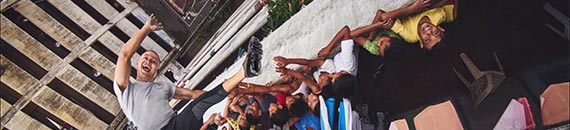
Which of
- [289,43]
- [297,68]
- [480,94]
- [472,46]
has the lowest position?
[480,94]

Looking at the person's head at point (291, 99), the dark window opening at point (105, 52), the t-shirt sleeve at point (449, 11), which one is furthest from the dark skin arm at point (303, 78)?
the dark window opening at point (105, 52)

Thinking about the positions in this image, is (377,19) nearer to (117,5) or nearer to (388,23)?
(388,23)

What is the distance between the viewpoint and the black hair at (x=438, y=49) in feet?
12.5

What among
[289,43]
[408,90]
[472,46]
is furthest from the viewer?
[289,43]

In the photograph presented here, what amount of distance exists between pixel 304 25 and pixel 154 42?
1.09 m

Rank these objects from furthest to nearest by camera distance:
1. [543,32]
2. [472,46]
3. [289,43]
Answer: [289,43], [472,46], [543,32]

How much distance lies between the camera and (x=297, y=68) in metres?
4.19

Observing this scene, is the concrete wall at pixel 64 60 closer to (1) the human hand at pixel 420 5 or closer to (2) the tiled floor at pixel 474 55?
(2) the tiled floor at pixel 474 55

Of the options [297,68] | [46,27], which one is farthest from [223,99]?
[46,27]

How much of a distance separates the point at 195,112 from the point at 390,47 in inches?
52.6

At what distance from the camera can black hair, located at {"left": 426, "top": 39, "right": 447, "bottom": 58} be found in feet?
12.5

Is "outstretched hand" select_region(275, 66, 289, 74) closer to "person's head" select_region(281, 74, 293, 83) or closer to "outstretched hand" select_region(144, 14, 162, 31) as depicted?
"person's head" select_region(281, 74, 293, 83)

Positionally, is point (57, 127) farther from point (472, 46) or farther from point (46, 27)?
point (472, 46)

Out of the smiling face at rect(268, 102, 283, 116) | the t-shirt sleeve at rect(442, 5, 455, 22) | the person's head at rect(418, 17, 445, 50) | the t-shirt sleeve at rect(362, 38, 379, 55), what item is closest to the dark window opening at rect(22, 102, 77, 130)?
the smiling face at rect(268, 102, 283, 116)
